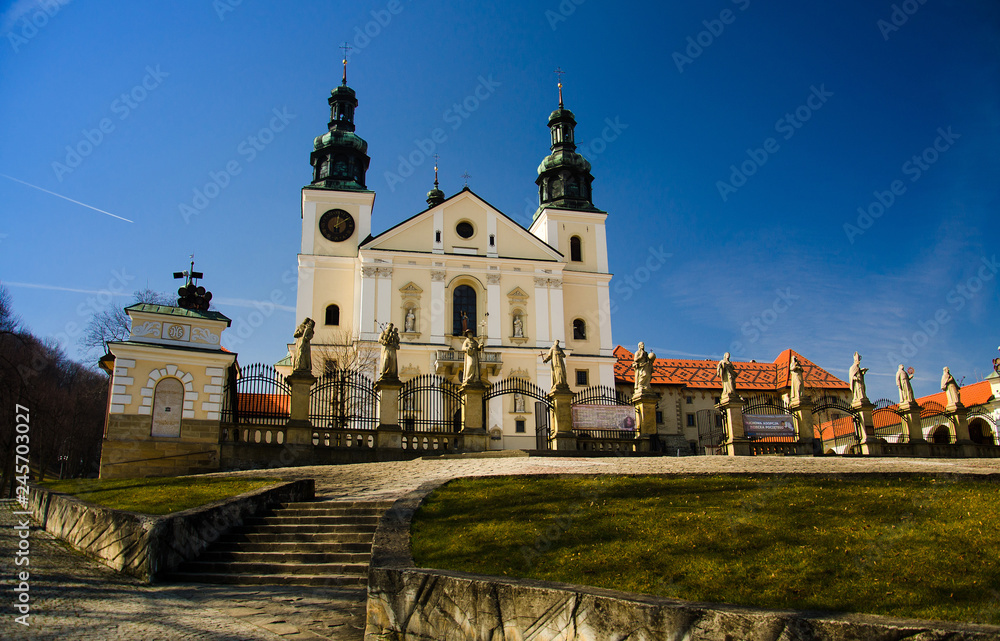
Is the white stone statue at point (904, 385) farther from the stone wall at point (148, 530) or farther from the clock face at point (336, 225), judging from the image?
the clock face at point (336, 225)

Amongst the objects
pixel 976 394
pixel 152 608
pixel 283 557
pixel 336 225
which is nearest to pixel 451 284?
pixel 336 225

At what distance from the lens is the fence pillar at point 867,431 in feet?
79.3

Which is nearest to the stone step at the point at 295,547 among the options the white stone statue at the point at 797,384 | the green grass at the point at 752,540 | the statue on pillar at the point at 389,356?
the green grass at the point at 752,540

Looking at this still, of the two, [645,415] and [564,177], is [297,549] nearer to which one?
[645,415]

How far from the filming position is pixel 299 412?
19469 millimetres

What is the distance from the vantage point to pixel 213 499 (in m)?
10.6

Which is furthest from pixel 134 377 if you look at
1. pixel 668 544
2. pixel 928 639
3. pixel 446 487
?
pixel 928 639

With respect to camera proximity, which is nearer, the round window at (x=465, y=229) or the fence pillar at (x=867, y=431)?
the fence pillar at (x=867, y=431)

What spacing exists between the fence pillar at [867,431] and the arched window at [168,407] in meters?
22.7

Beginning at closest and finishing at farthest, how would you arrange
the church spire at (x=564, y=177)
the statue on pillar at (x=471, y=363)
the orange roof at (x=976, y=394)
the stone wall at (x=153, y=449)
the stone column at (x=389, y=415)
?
the stone wall at (x=153, y=449) → the stone column at (x=389, y=415) → the statue on pillar at (x=471, y=363) → the orange roof at (x=976, y=394) → the church spire at (x=564, y=177)

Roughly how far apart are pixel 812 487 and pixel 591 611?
19.8ft

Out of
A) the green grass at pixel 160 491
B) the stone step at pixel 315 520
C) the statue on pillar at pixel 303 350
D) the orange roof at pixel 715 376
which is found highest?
the orange roof at pixel 715 376

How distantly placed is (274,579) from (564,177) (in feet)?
141

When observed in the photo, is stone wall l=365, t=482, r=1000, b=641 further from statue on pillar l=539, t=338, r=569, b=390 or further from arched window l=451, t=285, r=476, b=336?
arched window l=451, t=285, r=476, b=336
